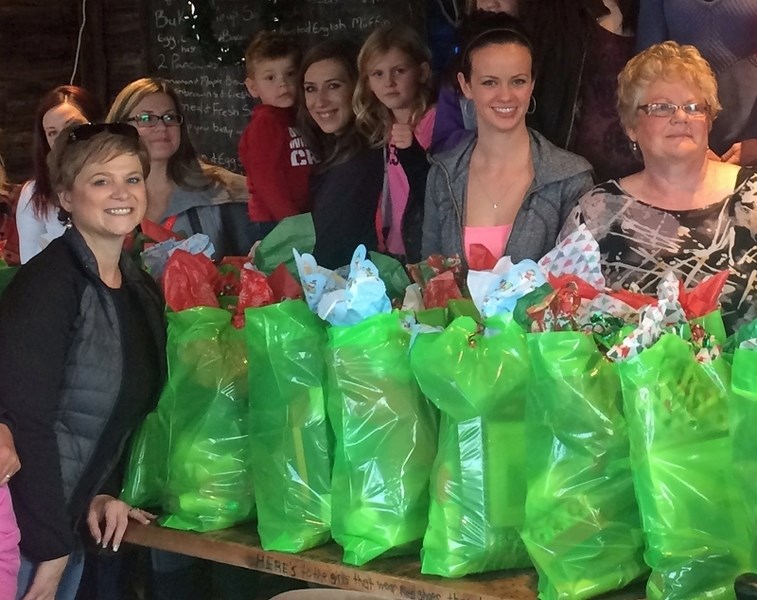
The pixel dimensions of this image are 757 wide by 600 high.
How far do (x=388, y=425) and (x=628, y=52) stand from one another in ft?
3.60

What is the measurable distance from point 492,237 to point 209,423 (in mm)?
733

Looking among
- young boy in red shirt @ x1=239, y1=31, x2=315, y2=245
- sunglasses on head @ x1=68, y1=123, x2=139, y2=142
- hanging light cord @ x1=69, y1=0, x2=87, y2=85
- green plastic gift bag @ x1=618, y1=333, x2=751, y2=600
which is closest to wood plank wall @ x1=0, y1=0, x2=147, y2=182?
hanging light cord @ x1=69, y1=0, x2=87, y2=85

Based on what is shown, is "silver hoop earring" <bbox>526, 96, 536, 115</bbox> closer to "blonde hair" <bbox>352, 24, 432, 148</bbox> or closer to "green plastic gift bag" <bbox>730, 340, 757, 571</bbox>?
"blonde hair" <bbox>352, 24, 432, 148</bbox>

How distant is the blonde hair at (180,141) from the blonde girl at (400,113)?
0.55m

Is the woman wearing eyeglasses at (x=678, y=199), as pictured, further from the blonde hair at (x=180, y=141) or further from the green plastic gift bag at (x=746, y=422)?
the blonde hair at (x=180, y=141)

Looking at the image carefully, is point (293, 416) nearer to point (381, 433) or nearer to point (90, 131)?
point (381, 433)

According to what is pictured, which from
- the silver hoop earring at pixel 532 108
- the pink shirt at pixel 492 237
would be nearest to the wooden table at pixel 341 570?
the pink shirt at pixel 492 237

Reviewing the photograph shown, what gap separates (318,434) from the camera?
185 centimetres

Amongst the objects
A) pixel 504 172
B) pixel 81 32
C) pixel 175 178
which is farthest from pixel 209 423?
pixel 81 32

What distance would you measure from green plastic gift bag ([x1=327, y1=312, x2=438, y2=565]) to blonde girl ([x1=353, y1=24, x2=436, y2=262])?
0.74 metres

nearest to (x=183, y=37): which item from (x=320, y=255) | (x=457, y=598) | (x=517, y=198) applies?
(x=320, y=255)

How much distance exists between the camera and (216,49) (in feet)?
9.82

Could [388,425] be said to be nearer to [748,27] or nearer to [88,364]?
[88,364]

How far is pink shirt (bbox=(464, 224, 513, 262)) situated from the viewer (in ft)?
7.20
